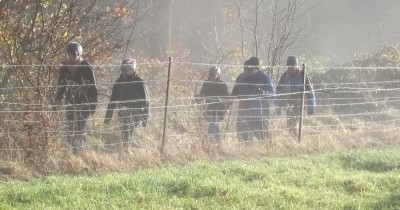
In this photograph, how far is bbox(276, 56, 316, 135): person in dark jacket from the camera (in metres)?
11.5

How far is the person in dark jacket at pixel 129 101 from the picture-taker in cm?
959

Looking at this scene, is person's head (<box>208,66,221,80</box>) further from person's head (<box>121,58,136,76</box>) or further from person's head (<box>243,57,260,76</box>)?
person's head (<box>121,58,136,76</box>)

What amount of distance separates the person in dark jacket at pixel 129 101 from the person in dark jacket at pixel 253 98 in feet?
6.93

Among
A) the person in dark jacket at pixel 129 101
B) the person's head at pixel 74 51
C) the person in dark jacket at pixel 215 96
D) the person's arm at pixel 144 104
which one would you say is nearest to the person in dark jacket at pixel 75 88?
the person's head at pixel 74 51

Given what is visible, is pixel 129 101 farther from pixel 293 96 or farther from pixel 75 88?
pixel 293 96

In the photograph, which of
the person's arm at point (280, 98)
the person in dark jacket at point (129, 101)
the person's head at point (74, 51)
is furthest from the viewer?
the person's arm at point (280, 98)

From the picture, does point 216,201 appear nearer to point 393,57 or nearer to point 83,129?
point 83,129

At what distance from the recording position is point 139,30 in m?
32.3

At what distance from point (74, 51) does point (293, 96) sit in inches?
181

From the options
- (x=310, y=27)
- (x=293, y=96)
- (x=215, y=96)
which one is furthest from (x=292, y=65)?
(x=310, y=27)

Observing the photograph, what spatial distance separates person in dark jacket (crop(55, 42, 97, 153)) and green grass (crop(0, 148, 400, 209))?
1268 millimetres

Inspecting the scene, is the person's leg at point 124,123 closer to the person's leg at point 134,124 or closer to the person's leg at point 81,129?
the person's leg at point 134,124

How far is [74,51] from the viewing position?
29.4 ft

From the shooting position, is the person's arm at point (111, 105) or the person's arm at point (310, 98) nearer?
the person's arm at point (111, 105)
